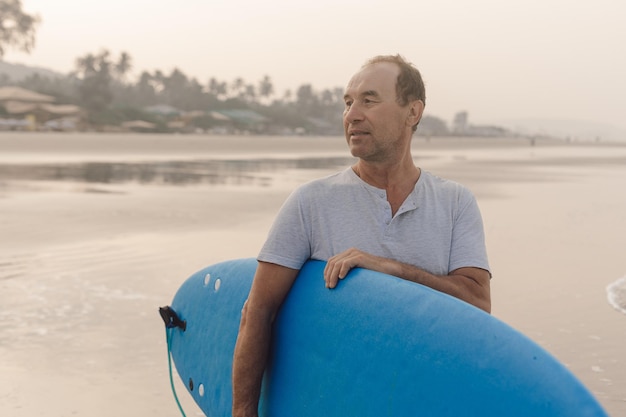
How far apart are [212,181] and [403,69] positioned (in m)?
13.9

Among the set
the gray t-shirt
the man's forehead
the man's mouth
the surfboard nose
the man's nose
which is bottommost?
the surfboard nose

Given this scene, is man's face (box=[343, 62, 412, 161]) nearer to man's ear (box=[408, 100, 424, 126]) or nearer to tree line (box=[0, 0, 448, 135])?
man's ear (box=[408, 100, 424, 126])

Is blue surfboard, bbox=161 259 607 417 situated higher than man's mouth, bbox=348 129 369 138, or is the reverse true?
man's mouth, bbox=348 129 369 138

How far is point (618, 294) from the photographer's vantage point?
5.59m

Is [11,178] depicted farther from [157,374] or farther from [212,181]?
[157,374]

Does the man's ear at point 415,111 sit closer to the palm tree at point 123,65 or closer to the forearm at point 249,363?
the forearm at point 249,363

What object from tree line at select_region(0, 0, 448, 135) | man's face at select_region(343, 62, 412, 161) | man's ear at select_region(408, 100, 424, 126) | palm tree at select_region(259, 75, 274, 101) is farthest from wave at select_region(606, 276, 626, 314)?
palm tree at select_region(259, 75, 274, 101)

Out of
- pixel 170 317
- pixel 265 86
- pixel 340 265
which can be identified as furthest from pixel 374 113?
pixel 265 86

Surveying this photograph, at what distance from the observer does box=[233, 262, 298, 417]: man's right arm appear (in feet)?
7.26

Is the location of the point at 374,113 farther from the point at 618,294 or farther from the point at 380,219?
the point at 618,294

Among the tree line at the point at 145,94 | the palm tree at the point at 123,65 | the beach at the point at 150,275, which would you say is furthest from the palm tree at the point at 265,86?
the beach at the point at 150,275

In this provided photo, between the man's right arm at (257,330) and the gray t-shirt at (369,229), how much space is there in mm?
59

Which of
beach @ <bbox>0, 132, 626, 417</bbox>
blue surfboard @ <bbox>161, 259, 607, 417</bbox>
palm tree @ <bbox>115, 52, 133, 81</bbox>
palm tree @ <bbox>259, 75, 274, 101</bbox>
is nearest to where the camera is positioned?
blue surfboard @ <bbox>161, 259, 607, 417</bbox>

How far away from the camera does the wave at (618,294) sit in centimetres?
522
